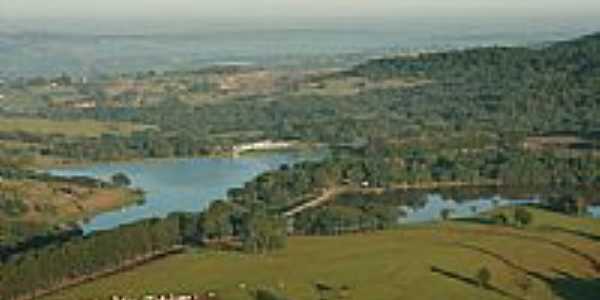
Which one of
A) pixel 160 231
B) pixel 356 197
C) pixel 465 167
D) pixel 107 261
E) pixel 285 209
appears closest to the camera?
pixel 107 261

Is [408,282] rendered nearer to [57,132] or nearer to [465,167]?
[465,167]

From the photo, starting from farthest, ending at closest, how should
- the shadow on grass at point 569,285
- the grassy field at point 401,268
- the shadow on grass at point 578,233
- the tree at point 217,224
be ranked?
1. the tree at point 217,224
2. the shadow on grass at point 578,233
3. the grassy field at point 401,268
4. the shadow on grass at point 569,285

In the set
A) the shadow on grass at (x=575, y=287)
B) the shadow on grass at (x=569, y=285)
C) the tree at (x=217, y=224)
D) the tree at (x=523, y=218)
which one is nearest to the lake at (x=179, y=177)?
the tree at (x=217, y=224)

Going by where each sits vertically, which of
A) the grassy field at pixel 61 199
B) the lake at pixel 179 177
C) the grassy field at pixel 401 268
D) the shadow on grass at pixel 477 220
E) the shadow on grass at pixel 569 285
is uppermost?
the shadow on grass at pixel 569 285

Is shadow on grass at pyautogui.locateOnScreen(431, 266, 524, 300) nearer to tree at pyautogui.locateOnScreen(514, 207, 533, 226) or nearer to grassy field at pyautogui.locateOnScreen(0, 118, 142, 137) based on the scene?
tree at pyautogui.locateOnScreen(514, 207, 533, 226)

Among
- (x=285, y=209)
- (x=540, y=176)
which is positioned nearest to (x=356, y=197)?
(x=285, y=209)

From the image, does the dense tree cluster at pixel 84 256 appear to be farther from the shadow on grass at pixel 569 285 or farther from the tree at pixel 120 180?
the tree at pixel 120 180
